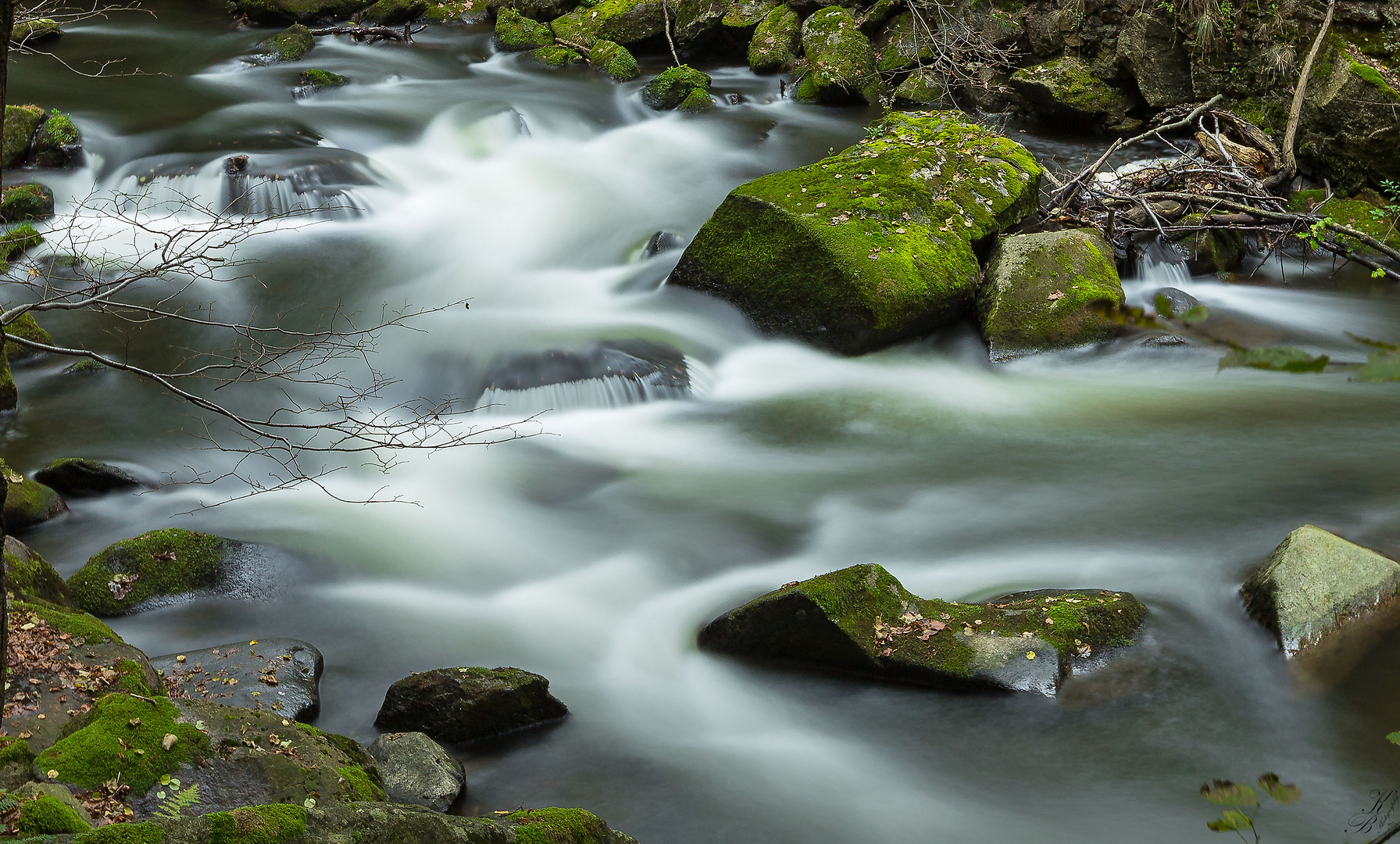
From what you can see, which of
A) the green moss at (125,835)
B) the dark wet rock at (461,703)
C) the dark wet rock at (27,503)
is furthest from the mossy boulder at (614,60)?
the green moss at (125,835)

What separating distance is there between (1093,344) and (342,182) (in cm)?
814

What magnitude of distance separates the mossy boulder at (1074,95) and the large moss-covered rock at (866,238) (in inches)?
151

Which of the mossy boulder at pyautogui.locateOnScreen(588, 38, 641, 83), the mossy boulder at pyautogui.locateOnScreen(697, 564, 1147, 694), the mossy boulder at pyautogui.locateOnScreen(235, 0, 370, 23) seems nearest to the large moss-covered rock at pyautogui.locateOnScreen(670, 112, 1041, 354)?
the mossy boulder at pyautogui.locateOnScreen(697, 564, 1147, 694)

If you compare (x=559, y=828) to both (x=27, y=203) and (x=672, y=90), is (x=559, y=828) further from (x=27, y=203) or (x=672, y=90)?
(x=672, y=90)

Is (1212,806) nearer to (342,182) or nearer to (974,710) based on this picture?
(974,710)

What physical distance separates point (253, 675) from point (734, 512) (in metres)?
3.13

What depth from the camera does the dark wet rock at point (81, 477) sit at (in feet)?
21.7

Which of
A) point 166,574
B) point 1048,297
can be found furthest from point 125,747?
point 1048,297

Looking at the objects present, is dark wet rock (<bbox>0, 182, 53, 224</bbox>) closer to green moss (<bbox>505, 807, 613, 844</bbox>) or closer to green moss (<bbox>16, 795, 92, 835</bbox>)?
green moss (<bbox>16, 795, 92, 835</bbox>)

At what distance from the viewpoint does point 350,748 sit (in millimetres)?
3939

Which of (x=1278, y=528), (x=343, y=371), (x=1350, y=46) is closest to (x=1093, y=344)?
(x=1278, y=528)

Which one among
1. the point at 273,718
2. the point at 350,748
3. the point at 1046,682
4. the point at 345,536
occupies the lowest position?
the point at 345,536

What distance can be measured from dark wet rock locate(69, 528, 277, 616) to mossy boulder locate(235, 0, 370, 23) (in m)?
15.2

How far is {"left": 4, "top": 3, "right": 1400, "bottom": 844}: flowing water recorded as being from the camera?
4426 millimetres
